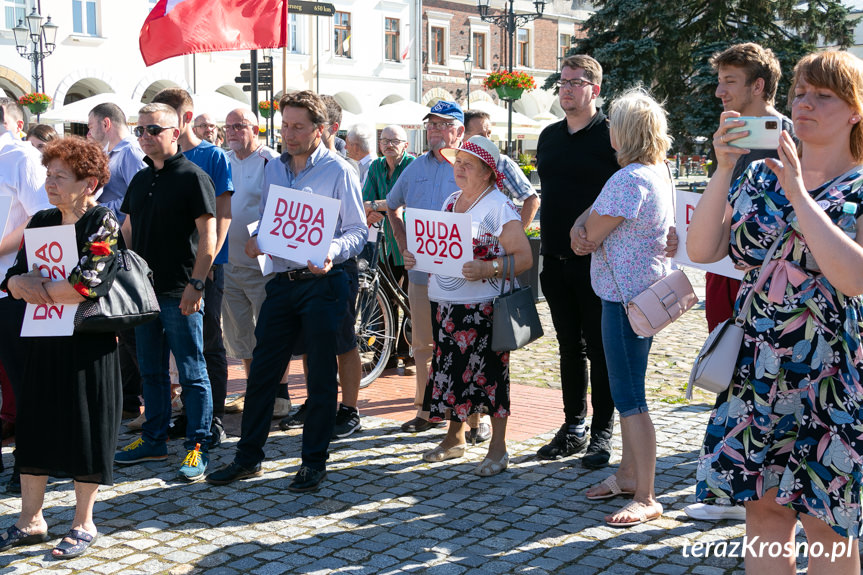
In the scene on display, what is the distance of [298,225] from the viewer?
5277 millimetres

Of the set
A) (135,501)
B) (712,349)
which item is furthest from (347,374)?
(712,349)

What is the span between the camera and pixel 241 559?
423cm

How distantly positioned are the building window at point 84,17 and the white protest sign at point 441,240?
105 ft

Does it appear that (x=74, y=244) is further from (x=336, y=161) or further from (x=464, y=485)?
(x=464, y=485)

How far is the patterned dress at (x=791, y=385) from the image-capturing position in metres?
2.99

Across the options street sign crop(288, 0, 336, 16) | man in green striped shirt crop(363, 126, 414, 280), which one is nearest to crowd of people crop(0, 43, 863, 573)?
man in green striped shirt crop(363, 126, 414, 280)

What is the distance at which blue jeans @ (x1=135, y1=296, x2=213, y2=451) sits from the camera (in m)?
5.66

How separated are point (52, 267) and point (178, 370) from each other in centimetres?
148

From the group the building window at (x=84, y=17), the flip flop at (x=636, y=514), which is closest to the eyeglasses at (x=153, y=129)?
the flip flop at (x=636, y=514)

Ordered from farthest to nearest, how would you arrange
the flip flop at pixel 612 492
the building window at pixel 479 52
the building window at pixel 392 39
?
the building window at pixel 479 52, the building window at pixel 392 39, the flip flop at pixel 612 492

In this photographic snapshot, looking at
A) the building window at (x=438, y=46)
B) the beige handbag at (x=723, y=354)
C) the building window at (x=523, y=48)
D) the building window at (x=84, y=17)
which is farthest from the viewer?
the building window at (x=523, y=48)

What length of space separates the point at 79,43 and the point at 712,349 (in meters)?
34.4

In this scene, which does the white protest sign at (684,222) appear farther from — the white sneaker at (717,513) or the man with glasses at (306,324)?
the man with glasses at (306,324)

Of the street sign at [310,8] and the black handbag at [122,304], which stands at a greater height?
the street sign at [310,8]
